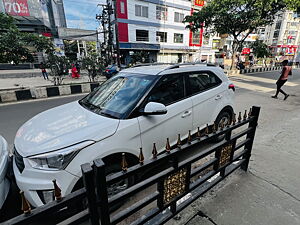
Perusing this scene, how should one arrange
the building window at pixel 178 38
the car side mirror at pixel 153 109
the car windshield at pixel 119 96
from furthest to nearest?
the building window at pixel 178 38 → the car windshield at pixel 119 96 → the car side mirror at pixel 153 109

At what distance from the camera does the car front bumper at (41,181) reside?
5.46 ft

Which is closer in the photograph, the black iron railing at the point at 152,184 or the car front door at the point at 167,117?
the black iron railing at the point at 152,184

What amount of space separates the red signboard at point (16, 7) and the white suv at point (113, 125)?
4149 centimetres

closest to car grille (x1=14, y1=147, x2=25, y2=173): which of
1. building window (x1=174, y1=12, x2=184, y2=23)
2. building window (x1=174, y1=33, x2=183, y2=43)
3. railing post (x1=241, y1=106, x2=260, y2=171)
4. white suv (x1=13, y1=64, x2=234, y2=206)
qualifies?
white suv (x1=13, y1=64, x2=234, y2=206)

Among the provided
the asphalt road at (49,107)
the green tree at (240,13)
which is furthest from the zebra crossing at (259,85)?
the green tree at (240,13)

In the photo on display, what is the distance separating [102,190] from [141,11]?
26196 mm

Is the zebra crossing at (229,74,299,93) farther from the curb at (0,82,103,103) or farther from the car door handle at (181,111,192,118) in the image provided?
the curb at (0,82,103,103)

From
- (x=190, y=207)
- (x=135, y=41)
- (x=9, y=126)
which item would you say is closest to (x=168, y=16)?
(x=135, y=41)

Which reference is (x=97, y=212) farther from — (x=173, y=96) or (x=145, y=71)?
(x=145, y=71)

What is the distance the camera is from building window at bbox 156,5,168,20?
24.3m

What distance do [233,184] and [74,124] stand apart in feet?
A: 7.62

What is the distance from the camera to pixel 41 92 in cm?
767

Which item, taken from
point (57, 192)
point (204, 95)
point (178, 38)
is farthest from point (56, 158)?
point (178, 38)

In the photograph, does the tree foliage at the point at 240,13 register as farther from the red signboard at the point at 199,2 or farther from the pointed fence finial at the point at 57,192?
the pointed fence finial at the point at 57,192
